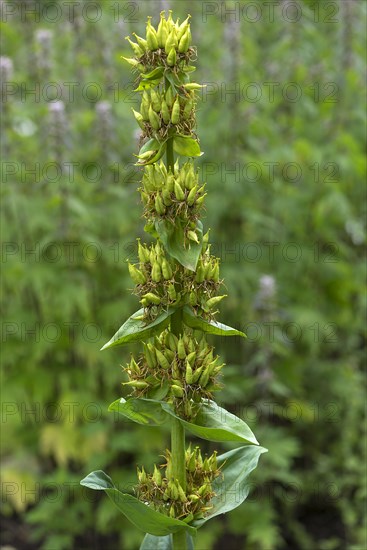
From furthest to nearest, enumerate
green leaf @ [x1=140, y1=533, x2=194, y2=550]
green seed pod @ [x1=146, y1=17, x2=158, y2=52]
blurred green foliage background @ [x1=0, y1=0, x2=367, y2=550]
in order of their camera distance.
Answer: blurred green foliage background @ [x1=0, y1=0, x2=367, y2=550] < green leaf @ [x1=140, y1=533, x2=194, y2=550] < green seed pod @ [x1=146, y1=17, x2=158, y2=52]

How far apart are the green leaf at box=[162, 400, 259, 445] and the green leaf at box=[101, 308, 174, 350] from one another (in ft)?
0.55

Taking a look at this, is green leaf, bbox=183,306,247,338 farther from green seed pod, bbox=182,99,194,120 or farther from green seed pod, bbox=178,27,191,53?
green seed pod, bbox=178,27,191,53

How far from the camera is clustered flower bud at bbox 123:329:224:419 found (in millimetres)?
1741

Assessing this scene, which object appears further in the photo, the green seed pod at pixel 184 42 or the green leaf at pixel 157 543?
the green leaf at pixel 157 543

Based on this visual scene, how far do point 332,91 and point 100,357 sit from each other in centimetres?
274

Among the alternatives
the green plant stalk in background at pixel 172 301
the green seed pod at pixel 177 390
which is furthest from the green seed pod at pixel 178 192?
the green seed pod at pixel 177 390

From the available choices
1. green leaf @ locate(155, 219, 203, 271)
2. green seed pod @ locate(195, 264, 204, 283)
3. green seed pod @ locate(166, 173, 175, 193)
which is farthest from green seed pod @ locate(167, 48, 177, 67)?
green seed pod @ locate(195, 264, 204, 283)

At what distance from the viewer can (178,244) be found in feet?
5.63

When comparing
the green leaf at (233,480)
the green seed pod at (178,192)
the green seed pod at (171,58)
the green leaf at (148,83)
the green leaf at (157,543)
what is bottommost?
the green leaf at (157,543)

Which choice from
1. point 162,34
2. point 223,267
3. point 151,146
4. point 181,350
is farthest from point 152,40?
point 223,267

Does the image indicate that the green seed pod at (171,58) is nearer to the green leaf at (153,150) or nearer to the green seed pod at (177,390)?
the green leaf at (153,150)

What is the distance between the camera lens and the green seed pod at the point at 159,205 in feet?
5.56

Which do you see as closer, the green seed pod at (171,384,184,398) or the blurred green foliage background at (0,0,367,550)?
the green seed pod at (171,384,184,398)

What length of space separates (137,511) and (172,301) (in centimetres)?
50
